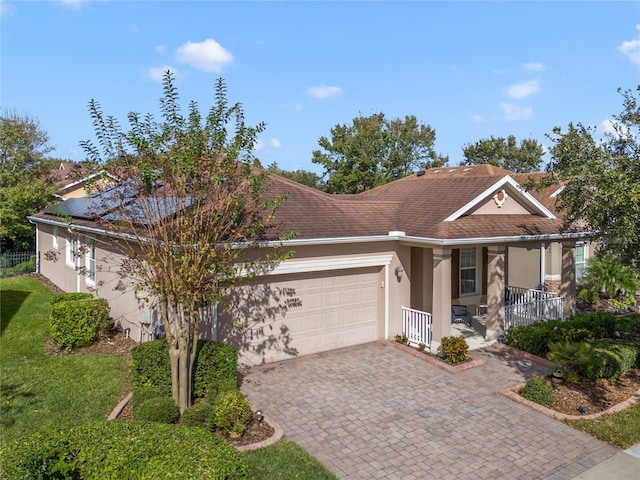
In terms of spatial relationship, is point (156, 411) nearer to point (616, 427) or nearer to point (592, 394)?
point (616, 427)

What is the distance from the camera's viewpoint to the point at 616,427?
8.28m

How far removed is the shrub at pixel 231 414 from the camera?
24.4 feet

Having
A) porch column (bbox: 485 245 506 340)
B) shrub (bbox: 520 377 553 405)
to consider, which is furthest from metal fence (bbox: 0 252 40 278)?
shrub (bbox: 520 377 553 405)

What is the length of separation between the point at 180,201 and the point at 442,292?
699 centimetres

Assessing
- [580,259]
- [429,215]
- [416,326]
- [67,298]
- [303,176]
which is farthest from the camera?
[303,176]

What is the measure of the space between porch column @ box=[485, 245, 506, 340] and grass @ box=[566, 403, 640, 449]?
452 cm

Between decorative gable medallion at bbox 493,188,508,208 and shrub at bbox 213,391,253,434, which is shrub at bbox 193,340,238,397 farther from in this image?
decorative gable medallion at bbox 493,188,508,208

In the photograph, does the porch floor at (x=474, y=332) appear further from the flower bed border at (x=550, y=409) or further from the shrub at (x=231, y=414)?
the shrub at (x=231, y=414)

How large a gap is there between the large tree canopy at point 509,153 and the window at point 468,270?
36308 mm

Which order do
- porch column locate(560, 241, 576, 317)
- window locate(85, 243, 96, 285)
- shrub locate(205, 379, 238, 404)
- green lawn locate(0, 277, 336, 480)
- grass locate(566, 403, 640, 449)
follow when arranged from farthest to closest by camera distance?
porch column locate(560, 241, 576, 317) < window locate(85, 243, 96, 285) < shrub locate(205, 379, 238, 404) < grass locate(566, 403, 640, 449) < green lawn locate(0, 277, 336, 480)

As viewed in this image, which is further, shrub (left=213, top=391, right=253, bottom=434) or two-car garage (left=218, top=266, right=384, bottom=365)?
two-car garage (left=218, top=266, right=384, bottom=365)

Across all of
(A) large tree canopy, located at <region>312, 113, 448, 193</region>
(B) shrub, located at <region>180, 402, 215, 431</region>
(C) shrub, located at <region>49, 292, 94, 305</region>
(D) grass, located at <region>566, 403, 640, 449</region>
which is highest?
(A) large tree canopy, located at <region>312, 113, 448, 193</region>

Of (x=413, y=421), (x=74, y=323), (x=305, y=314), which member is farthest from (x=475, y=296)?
(x=74, y=323)

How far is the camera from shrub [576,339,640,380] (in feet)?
33.3
